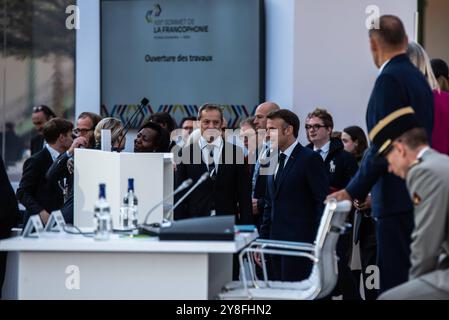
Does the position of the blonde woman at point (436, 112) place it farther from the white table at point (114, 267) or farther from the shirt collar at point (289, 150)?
the white table at point (114, 267)

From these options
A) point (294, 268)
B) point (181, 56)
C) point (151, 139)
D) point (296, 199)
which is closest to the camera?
point (294, 268)

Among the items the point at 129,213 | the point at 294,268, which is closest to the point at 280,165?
the point at 294,268

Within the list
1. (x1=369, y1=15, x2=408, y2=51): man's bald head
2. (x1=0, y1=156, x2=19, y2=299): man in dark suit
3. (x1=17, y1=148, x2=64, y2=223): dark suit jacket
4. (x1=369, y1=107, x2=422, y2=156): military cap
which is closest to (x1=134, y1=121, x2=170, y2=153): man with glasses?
(x1=17, y1=148, x2=64, y2=223): dark suit jacket

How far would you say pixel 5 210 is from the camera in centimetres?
705

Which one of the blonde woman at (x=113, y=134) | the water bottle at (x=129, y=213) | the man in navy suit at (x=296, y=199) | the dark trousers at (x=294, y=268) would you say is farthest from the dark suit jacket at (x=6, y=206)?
the dark trousers at (x=294, y=268)

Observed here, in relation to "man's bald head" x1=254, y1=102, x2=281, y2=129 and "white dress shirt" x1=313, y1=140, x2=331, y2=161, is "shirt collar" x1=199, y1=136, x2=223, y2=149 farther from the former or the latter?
"man's bald head" x1=254, y1=102, x2=281, y2=129

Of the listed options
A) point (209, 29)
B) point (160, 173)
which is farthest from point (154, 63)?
point (160, 173)

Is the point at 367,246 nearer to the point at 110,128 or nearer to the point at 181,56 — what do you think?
the point at 110,128

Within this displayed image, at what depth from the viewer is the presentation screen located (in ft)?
33.5

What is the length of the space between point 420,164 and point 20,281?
6.73 feet

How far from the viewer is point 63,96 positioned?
36.2 feet

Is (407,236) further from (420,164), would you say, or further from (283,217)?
(283,217)

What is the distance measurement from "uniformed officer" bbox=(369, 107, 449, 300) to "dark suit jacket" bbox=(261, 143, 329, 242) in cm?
184

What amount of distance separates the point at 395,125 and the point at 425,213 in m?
0.65
